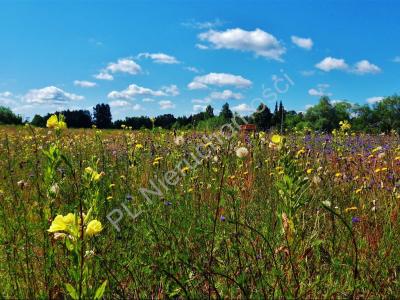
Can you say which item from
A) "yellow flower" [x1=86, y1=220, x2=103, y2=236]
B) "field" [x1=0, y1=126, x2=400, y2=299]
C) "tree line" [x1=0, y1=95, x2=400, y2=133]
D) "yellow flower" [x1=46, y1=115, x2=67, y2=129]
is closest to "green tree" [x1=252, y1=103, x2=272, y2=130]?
"field" [x1=0, y1=126, x2=400, y2=299]

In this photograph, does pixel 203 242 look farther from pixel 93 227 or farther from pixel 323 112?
pixel 323 112

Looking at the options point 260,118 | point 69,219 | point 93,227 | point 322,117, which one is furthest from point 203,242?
point 322,117

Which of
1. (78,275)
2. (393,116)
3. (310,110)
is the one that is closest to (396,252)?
(78,275)

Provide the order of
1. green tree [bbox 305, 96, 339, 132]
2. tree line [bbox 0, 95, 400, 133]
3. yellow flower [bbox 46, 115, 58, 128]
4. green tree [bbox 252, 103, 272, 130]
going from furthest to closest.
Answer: green tree [bbox 305, 96, 339, 132] → tree line [bbox 0, 95, 400, 133] → green tree [bbox 252, 103, 272, 130] → yellow flower [bbox 46, 115, 58, 128]

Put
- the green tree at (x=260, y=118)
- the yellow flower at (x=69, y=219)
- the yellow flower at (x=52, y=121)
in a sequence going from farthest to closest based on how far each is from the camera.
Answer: the green tree at (x=260, y=118) < the yellow flower at (x=52, y=121) < the yellow flower at (x=69, y=219)

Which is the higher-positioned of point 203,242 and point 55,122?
point 55,122

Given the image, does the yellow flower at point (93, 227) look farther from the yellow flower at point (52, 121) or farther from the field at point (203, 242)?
the yellow flower at point (52, 121)

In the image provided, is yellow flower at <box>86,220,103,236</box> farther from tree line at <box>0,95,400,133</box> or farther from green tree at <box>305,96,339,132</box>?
green tree at <box>305,96,339,132</box>

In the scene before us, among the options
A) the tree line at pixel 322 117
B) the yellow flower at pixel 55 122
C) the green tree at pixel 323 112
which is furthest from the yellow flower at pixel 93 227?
the green tree at pixel 323 112

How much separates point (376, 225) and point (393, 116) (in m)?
88.4

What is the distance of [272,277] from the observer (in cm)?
233

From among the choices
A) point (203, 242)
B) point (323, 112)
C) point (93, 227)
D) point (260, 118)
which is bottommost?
point (203, 242)

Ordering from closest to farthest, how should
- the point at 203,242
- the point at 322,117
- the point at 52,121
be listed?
1. the point at 52,121
2. the point at 203,242
3. the point at 322,117

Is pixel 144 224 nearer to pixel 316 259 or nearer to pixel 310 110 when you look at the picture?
pixel 316 259
